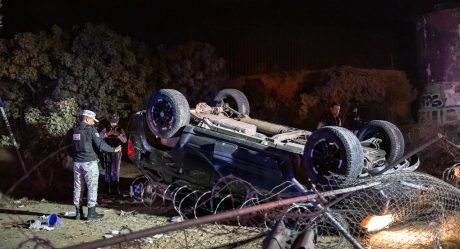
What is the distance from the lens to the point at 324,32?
21.1 metres

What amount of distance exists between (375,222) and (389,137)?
2.08m

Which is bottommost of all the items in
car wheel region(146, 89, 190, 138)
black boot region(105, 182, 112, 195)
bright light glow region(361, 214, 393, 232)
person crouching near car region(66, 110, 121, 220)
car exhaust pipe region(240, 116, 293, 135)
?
black boot region(105, 182, 112, 195)

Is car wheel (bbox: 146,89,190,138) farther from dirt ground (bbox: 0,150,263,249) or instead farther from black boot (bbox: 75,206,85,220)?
black boot (bbox: 75,206,85,220)

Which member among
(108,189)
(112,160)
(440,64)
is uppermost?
(440,64)

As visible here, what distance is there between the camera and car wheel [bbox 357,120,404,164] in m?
7.03

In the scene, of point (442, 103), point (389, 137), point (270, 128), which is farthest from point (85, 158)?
point (442, 103)

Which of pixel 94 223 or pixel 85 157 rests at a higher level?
pixel 85 157

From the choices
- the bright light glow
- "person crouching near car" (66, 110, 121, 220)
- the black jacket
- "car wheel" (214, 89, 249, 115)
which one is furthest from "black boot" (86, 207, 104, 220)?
the bright light glow

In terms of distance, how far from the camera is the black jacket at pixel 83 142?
7.28 metres

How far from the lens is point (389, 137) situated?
7156 millimetres

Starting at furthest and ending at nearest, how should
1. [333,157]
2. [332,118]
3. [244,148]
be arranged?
[332,118]
[244,148]
[333,157]

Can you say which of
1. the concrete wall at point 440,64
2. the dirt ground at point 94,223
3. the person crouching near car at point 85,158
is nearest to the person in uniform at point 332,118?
the dirt ground at point 94,223

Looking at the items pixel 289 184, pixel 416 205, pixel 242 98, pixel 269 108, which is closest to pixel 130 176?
pixel 242 98

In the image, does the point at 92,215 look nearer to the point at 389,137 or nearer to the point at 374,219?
the point at 374,219
